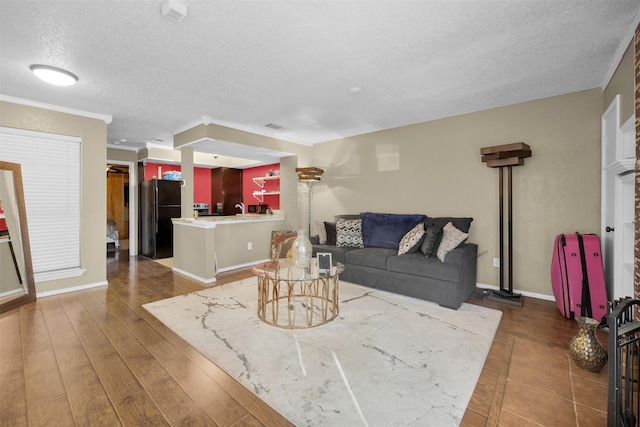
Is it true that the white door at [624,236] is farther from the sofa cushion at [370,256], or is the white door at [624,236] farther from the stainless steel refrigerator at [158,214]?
the stainless steel refrigerator at [158,214]

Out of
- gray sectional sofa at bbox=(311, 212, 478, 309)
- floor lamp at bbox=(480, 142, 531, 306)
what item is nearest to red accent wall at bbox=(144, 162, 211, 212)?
gray sectional sofa at bbox=(311, 212, 478, 309)

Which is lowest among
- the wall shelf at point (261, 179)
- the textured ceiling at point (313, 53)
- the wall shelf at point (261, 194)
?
the wall shelf at point (261, 194)

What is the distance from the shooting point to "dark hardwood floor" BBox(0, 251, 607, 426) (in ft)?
5.18

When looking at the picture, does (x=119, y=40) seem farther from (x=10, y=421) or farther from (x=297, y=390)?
(x=297, y=390)

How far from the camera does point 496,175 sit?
3.76 metres

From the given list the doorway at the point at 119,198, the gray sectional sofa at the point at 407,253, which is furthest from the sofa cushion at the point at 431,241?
the doorway at the point at 119,198

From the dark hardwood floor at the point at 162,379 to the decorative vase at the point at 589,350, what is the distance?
2.5 inches

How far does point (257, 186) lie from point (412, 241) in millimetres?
5100

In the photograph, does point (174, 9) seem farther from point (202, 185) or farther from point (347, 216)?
point (202, 185)

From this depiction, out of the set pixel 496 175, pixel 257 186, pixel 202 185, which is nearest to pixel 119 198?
pixel 202 185

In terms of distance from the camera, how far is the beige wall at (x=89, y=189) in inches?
145

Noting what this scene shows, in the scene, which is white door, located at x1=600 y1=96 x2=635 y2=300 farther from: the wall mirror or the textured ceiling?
the wall mirror

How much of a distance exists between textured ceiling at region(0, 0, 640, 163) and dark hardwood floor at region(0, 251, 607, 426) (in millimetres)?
2405

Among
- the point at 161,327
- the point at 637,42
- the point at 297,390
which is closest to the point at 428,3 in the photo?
the point at 637,42
